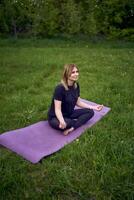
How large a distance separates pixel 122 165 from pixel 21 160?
4.29 ft

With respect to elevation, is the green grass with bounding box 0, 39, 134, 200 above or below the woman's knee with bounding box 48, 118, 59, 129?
below

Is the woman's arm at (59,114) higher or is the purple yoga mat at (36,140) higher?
the woman's arm at (59,114)

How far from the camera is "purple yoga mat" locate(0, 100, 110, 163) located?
4.59 meters

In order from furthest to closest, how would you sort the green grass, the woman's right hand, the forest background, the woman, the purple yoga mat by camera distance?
the forest background < the woman < the woman's right hand < the purple yoga mat < the green grass

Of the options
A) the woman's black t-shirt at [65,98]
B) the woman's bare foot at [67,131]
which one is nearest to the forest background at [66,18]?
the woman's black t-shirt at [65,98]

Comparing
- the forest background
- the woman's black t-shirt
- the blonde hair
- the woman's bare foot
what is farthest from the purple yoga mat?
the forest background

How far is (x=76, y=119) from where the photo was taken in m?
5.67

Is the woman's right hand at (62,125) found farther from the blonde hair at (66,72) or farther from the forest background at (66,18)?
the forest background at (66,18)

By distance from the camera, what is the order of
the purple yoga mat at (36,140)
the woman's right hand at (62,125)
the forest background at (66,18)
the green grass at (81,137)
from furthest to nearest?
the forest background at (66,18) → the woman's right hand at (62,125) → the purple yoga mat at (36,140) → the green grass at (81,137)

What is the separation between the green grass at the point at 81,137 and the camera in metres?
3.77

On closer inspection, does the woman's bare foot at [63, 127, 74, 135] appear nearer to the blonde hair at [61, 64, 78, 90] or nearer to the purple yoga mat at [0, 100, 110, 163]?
the purple yoga mat at [0, 100, 110, 163]

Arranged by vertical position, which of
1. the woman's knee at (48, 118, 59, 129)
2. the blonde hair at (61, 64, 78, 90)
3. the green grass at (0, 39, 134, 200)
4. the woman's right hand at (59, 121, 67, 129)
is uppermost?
the blonde hair at (61, 64, 78, 90)

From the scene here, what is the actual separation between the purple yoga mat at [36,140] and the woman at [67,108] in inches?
4.6

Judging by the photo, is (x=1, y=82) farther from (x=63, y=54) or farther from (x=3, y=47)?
(x=3, y=47)
